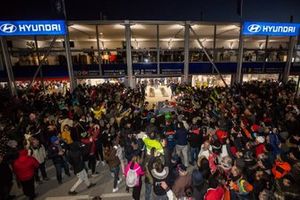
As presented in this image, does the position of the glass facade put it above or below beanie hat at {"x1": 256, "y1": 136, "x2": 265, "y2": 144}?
above

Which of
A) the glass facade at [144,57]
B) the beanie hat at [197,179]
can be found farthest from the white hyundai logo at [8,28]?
the beanie hat at [197,179]

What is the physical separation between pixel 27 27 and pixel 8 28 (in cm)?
121

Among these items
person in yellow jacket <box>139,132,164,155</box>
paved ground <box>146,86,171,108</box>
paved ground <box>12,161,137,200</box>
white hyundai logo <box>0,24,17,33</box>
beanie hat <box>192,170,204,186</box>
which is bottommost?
paved ground <box>12,161,137,200</box>

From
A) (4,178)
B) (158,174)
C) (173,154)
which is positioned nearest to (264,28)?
(173,154)

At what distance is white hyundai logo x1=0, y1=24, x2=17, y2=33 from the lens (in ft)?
41.7

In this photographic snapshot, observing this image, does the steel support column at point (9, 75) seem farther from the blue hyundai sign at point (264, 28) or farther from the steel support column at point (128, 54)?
the blue hyundai sign at point (264, 28)

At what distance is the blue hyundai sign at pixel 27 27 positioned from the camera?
12727 millimetres

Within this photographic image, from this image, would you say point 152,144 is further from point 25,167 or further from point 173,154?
point 25,167

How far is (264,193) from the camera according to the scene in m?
3.69

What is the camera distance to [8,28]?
12.7m

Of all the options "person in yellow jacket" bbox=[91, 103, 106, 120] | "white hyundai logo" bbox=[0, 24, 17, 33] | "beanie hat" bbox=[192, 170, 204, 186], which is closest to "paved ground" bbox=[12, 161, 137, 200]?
"beanie hat" bbox=[192, 170, 204, 186]

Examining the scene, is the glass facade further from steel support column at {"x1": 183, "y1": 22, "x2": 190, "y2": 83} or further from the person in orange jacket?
the person in orange jacket

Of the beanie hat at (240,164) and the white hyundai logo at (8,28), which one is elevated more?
the white hyundai logo at (8,28)

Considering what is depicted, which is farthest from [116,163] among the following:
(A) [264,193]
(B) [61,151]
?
(A) [264,193]
